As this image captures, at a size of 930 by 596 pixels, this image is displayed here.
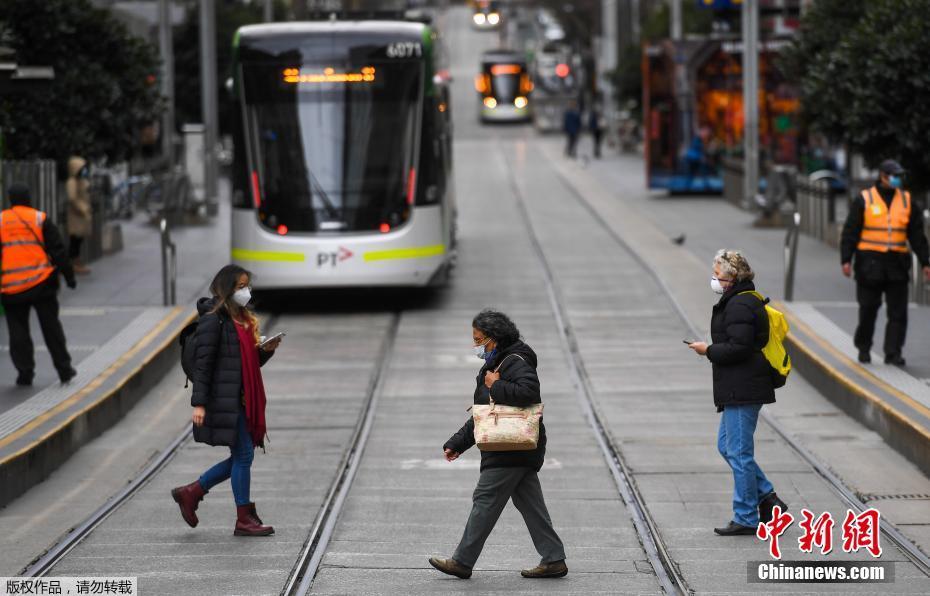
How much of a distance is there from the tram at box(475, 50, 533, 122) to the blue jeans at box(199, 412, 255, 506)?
6712 cm

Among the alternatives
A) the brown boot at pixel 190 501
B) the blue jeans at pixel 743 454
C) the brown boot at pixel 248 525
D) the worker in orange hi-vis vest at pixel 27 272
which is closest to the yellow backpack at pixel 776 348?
the blue jeans at pixel 743 454

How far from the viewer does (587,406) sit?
47.1 ft

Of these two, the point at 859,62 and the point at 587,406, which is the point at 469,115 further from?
the point at 587,406

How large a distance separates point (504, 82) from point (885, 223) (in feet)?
206

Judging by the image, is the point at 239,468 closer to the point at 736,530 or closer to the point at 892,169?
the point at 736,530

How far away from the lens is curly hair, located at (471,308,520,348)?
8172 mm

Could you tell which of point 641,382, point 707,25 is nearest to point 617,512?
point 641,382

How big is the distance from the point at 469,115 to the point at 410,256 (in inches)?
2627

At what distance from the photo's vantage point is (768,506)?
9633 millimetres

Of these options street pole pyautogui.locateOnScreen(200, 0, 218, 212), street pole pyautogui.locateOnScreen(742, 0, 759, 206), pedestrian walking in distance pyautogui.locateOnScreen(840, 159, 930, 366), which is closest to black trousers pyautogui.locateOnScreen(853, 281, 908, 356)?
pedestrian walking in distance pyautogui.locateOnScreen(840, 159, 930, 366)

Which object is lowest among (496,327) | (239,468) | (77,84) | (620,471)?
(620,471)

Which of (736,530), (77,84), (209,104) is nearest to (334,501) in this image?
(736,530)

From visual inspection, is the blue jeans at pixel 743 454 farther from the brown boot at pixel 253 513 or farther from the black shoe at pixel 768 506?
the brown boot at pixel 253 513

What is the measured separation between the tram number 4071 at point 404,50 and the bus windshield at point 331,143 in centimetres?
10
